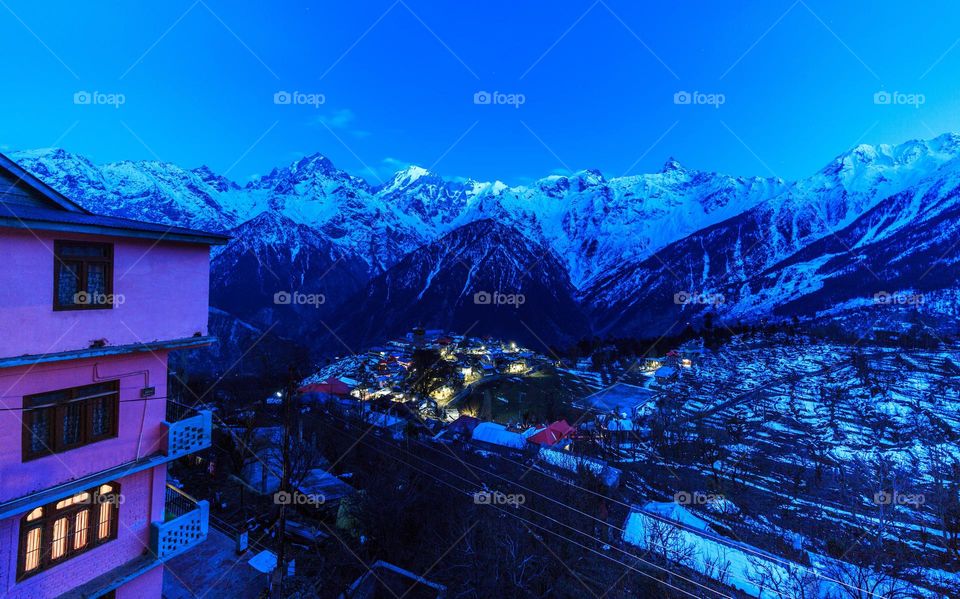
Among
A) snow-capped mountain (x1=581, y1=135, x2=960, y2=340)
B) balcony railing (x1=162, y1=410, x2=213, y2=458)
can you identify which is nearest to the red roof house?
balcony railing (x1=162, y1=410, x2=213, y2=458)

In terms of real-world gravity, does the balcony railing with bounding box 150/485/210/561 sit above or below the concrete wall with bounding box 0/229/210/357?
below

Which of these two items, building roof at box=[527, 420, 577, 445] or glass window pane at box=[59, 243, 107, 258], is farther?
building roof at box=[527, 420, 577, 445]

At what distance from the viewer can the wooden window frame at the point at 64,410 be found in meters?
6.82

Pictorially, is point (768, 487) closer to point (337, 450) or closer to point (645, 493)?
point (645, 493)

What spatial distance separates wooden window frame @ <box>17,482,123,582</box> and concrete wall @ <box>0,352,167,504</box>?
615 mm

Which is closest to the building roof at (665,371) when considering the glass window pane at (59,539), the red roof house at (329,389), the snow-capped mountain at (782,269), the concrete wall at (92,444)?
the red roof house at (329,389)

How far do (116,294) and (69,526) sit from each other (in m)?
4.30

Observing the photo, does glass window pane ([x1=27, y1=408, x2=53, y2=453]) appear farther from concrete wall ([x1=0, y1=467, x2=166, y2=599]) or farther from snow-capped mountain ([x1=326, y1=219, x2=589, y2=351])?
snow-capped mountain ([x1=326, y1=219, x2=589, y2=351])

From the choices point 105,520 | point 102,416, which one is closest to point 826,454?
point 105,520

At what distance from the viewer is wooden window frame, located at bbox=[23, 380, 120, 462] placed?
6824 millimetres

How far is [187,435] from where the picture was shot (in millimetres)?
8758

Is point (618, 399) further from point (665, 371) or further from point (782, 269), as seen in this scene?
point (782, 269)

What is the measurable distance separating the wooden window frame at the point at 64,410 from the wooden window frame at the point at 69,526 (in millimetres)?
957

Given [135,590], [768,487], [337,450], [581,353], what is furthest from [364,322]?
[135,590]
